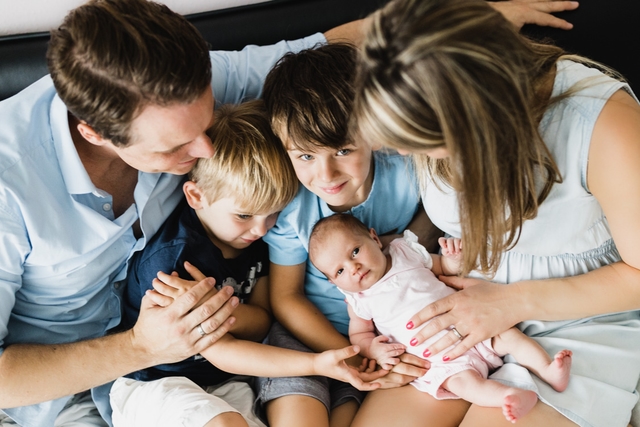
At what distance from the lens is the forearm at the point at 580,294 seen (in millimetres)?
1417

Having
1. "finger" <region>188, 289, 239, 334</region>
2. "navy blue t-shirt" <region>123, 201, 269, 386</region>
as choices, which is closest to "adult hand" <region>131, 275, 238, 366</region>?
"finger" <region>188, 289, 239, 334</region>

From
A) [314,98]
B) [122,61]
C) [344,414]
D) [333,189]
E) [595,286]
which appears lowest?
[344,414]

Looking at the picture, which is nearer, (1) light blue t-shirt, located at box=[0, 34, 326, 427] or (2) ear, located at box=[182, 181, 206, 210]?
(1) light blue t-shirt, located at box=[0, 34, 326, 427]

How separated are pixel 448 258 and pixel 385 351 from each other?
0.99 feet

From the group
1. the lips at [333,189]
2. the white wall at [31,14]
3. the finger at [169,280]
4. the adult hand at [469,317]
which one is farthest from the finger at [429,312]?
the white wall at [31,14]

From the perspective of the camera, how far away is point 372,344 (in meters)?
1.63

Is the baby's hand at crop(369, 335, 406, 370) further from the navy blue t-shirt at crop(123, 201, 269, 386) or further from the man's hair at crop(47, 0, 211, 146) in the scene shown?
the man's hair at crop(47, 0, 211, 146)

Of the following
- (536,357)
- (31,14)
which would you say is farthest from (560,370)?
(31,14)

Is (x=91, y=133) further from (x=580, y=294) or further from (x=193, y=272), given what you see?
(x=580, y=294)

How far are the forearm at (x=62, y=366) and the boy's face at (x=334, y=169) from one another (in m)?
0.59

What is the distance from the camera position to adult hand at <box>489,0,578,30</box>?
5.72ft

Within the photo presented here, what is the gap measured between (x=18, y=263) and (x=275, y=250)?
0.64 m

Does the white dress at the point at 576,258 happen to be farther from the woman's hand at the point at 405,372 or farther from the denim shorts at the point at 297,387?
the denim shorts at the point at 297,387

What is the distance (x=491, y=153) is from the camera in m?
1.12
